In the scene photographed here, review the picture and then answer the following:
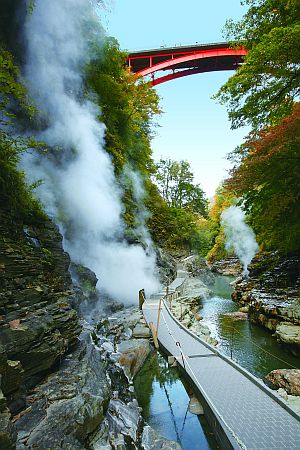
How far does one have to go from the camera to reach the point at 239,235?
114ft

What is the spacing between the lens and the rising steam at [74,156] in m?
10.3

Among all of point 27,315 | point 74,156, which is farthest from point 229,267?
point 27,315

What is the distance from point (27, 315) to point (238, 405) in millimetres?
4052

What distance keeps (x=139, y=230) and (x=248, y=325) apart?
9.71 m

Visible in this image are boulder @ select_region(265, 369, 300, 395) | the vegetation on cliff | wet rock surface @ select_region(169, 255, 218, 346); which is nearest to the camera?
boulder @ select_region(265, 369, 300, 395)

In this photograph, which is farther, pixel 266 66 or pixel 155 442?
pixel 266 66

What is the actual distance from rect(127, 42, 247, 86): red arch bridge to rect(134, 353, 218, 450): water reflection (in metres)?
19.9

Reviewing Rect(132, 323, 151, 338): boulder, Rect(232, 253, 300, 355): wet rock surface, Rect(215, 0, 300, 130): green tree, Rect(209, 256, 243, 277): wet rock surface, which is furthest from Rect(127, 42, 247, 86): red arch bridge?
Rect(209, 256, 243, 277): wet rock surface

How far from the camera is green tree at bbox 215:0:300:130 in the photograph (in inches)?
287

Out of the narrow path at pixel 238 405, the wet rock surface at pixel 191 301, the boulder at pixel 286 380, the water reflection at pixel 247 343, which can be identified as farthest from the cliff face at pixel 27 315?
the wet rock surface at pixel 191 301

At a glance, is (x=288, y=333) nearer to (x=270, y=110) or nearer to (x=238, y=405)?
(x=238, y=405)

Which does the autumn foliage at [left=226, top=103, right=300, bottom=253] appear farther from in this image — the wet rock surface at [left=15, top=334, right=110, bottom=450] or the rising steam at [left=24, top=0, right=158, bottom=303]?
the wet rock surface at [left=15, top=334, right=110, bottom=450]

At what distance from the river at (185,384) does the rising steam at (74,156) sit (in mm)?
5680

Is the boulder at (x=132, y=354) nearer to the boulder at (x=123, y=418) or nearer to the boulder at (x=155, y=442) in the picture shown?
the boulder at (x=123, y=418)
